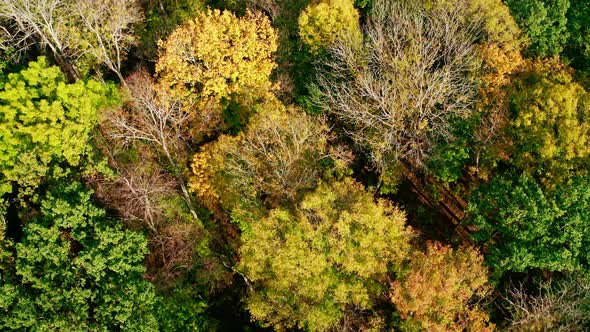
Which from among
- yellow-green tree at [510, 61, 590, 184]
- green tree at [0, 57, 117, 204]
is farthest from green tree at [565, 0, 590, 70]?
green tree at [0, 57, 117, 204]

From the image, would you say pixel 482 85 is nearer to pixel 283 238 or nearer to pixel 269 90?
pixel 269 90

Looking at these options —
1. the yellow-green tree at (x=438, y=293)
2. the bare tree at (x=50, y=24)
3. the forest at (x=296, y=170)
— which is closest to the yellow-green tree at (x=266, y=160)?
the forest at (x=296, y=170)

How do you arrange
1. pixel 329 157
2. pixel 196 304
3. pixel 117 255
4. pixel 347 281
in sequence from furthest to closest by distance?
pixel 329 157 → pixel 196 304 → pixel 347 281 → pixel 117 255

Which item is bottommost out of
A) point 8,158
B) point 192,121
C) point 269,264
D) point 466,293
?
point 466,293

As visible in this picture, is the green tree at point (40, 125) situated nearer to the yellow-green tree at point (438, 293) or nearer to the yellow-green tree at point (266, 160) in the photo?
the yellow-green tree at point (266, 160)

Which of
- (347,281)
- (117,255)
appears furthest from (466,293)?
(117,255)

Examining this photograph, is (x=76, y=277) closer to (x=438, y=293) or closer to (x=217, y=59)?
(x=217, y=59)
